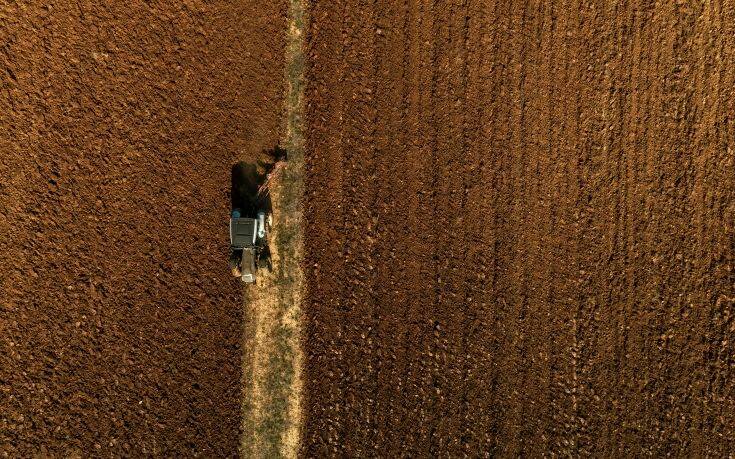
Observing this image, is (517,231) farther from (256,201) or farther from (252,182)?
(252,182)

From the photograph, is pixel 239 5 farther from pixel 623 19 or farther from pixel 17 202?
pixel 623 19

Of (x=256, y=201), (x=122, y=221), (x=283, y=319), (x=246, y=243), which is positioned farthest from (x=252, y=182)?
(x=283, y=319)

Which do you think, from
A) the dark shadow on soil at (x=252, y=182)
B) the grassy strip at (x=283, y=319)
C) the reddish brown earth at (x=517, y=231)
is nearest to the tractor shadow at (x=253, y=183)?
the dark shadow on soil at (x=252, y=182)

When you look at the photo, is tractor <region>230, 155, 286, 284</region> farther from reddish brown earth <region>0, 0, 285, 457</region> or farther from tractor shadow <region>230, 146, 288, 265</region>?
reddish brown earth <region>0, 0, 285, 457</region>

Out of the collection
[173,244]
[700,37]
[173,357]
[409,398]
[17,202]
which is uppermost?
[700,37]

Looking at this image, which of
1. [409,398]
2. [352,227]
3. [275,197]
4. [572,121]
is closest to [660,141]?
[572,121]

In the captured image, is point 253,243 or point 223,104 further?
point 223,104

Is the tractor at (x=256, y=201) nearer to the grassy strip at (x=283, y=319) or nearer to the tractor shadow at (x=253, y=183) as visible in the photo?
the tractor shadow at (x=253, y=183)

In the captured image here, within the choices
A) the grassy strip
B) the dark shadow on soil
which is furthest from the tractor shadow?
the grassy strip
